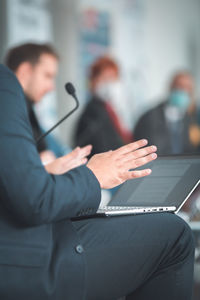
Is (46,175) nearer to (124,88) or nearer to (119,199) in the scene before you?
(119,199)

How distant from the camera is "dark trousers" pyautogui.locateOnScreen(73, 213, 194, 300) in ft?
4.27

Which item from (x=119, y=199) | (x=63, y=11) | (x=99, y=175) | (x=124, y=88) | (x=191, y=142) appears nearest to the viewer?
(x=99, y=175)

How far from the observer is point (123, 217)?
1402 mm

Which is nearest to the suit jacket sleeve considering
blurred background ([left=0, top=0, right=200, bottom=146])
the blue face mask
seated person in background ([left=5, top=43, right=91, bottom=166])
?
seated person in background ([left=5, top=43, right=91, bottom=166])

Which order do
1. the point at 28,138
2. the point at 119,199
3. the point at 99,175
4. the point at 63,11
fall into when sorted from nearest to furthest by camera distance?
the point at 28,138, the point at 99,175, the point at 119,199, the point at 63,11

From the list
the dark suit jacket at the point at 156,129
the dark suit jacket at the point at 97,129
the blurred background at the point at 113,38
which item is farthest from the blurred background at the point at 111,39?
the dark suit jacket at the point at 156,129

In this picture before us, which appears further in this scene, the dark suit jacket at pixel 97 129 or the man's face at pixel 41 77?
the dark suit jacket at pixel 97 129

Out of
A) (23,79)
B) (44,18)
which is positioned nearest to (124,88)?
(44,18)

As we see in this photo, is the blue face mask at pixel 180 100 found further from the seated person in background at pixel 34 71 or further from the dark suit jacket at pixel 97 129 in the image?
the seated person in background at pixel 34 71

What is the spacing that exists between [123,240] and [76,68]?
13.6 ft

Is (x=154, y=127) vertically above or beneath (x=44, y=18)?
beneath

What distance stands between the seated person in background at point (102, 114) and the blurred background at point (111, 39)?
0.95 feet

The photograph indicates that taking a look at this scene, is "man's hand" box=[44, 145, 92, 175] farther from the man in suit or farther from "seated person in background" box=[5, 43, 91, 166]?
"seated person in background" box=[5, 43, 91, 166]

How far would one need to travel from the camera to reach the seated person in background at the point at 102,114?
3.82 meters
